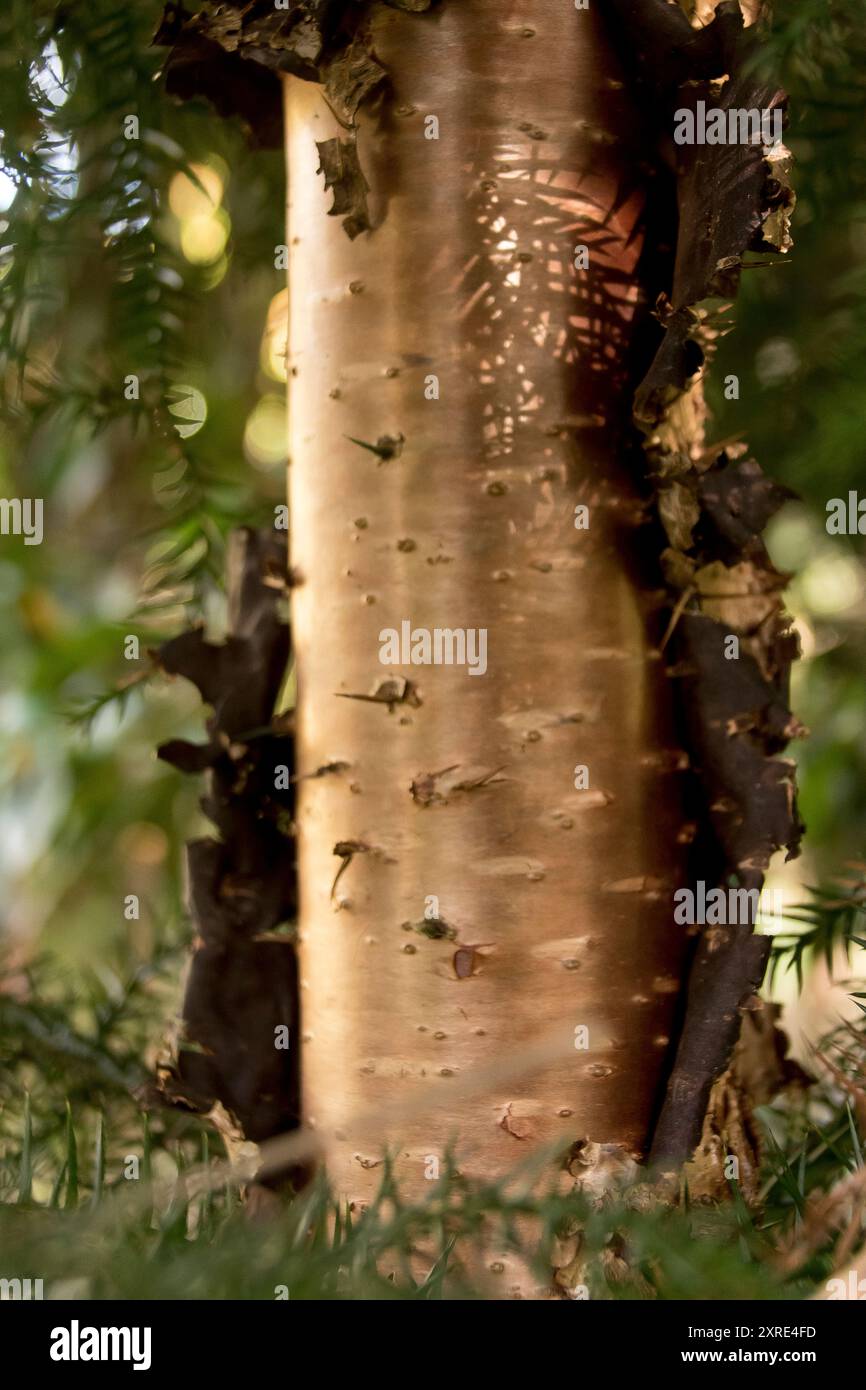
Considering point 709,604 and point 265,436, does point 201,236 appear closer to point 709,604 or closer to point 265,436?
point 265,436

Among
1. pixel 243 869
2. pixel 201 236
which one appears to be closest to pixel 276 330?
pixel 201 236

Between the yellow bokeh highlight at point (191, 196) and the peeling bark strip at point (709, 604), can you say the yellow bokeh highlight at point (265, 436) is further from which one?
the peeling bark strip at point (709, 604)

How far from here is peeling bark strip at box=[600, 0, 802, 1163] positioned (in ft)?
1.10

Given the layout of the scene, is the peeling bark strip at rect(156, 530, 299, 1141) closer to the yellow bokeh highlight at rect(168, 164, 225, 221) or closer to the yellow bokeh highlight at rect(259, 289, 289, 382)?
the yellow bokeh highlight at rect(259, 289, 289, 382)

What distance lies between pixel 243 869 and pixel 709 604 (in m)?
0.18

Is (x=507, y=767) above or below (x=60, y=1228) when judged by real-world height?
above

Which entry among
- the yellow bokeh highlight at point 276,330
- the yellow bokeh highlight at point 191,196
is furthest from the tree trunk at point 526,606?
the yellow bokeh highlight at point 191,196

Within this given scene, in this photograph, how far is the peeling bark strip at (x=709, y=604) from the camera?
0.34m

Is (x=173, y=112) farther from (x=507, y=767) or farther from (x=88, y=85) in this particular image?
(x=507, y=767)

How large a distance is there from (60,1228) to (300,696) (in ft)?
0.57

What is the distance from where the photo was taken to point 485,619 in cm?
35

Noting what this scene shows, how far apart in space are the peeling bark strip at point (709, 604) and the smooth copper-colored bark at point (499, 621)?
11mm

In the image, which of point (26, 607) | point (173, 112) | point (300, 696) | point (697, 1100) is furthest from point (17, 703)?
point (697, 1100)

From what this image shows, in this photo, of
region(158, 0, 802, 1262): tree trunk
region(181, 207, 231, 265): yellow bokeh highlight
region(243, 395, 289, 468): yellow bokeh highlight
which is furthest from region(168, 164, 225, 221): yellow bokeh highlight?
region(158, 0, 802, 1262): tree trunk
